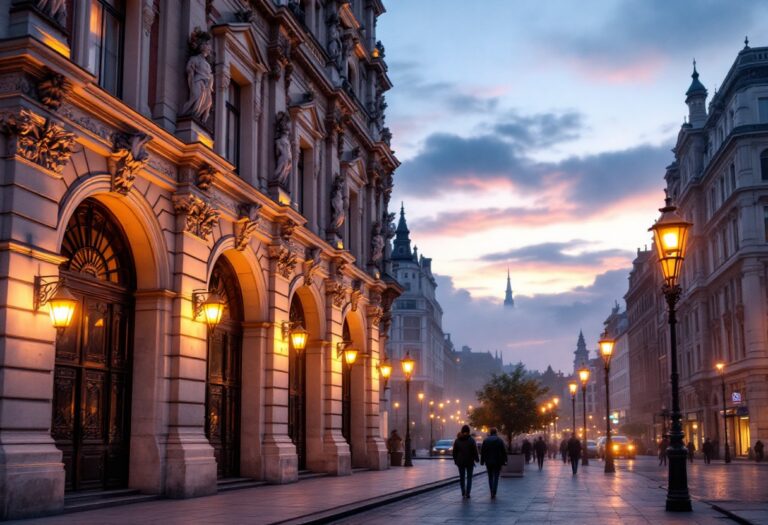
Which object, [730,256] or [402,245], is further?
[402,245]

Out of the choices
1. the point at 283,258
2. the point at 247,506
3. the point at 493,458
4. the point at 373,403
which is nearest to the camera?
the point at 247,506

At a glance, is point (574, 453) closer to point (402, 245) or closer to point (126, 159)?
point (126, 159)

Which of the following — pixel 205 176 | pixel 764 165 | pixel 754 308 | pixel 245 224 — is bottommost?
pixel 245 224

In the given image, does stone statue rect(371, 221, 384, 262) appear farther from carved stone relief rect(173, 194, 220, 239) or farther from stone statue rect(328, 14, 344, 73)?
carved stone relief rect(173, 194, 220, 239)

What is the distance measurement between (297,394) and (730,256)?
1657 inches

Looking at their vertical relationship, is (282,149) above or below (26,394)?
above

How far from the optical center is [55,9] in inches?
622

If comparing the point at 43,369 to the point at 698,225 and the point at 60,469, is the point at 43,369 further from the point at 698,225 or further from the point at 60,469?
the point at 698,225

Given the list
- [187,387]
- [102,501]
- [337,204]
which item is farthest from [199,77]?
[337,204]

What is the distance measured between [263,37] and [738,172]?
140 feet

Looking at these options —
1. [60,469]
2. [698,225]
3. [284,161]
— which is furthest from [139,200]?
[698,225]

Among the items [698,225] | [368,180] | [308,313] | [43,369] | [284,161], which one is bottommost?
[43,369]

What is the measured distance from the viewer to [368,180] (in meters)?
39.4

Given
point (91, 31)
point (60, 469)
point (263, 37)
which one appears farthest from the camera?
point (263, 37)
